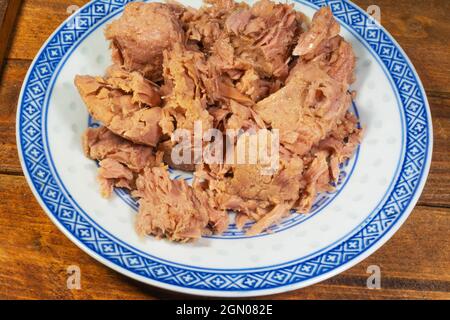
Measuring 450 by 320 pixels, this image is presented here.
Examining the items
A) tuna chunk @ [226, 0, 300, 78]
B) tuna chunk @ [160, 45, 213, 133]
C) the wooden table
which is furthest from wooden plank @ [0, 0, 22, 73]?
tuna chunk @ [226, 0, 300, 78]

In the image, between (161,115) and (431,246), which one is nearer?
(161,115)

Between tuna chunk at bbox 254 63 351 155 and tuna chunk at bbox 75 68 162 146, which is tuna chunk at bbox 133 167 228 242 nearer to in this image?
tuna chunk at bbox 75 68 162 146

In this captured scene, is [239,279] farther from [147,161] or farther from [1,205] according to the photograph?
[1,205]

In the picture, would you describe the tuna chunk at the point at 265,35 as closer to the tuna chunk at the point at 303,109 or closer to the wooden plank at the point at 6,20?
the tuna chunk at the point at 303,109

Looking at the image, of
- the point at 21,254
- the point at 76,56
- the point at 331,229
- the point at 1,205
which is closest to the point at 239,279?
the point at 331,229

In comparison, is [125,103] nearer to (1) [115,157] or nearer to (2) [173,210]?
(1) [115,157]

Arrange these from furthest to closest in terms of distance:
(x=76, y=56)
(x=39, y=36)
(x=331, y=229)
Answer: (x=39, y=36) → (x=76, y=56) → (x=331, y=229)
